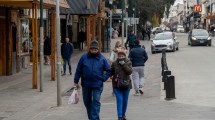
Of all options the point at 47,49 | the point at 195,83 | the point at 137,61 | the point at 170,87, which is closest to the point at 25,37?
the point at 47,49

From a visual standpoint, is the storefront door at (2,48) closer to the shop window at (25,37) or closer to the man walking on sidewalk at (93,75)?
the shop window at (25,37)

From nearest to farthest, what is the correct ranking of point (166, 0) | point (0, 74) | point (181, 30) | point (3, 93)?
point (3, 93), point (0, 74), point (166, 0), point (181, 30)

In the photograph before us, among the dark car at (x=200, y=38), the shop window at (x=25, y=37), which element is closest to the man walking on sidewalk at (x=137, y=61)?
the shop window at (x=25, y=37)

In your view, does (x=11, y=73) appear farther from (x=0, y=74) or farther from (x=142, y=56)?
(x=142, y=56)

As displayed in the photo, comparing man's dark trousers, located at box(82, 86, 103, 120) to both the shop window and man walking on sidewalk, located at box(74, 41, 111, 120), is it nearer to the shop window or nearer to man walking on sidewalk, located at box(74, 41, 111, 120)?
man walking on sidewalk, located at box(74, 41, 111, 120)

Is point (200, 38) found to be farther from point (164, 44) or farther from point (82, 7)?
point (82, 7)

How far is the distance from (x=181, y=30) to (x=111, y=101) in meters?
107

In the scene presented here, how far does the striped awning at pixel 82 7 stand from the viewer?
29859mm

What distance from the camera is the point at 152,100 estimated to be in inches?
624

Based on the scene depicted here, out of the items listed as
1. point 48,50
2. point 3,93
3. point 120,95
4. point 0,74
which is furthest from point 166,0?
point 120,95

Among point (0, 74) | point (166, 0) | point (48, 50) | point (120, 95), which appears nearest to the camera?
point (120, 95)

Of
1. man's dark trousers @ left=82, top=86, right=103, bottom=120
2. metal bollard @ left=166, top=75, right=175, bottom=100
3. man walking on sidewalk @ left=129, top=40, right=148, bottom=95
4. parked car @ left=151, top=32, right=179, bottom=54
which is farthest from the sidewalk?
parked car @ left=151, top=32, right=179, bottom=54

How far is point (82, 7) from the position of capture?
3034 centimetres

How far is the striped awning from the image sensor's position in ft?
98.0
